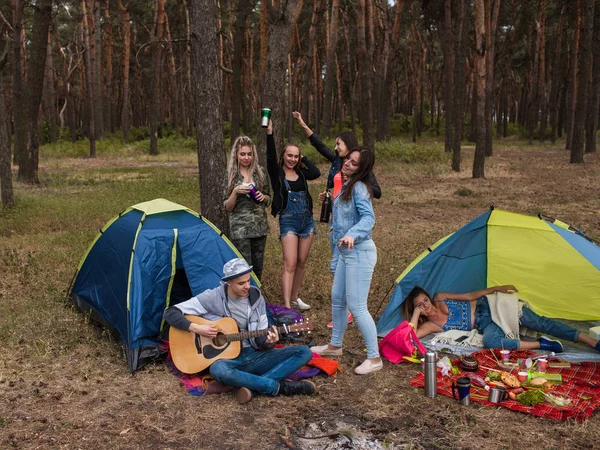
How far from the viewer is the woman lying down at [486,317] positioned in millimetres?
5633

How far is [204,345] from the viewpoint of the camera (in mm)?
4871

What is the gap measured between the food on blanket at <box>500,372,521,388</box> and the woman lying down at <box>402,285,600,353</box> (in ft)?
2.50

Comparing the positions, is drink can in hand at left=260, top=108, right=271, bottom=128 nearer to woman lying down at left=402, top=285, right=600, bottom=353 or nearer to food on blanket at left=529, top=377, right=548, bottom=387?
woman lying down at left=402, top=285, right=600, bottom=353

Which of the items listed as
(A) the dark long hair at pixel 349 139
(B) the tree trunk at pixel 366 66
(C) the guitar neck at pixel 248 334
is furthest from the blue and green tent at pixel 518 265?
(B) the tree trunk at pixel 366 66

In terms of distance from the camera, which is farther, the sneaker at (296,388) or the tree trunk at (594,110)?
the tree trunk at (594,110)

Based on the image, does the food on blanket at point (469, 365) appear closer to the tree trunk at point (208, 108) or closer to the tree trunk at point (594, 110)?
the tree trunk at point (208, 108)

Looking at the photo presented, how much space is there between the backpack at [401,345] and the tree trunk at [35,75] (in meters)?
12.0

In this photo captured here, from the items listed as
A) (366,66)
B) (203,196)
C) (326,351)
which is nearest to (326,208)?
(326,351)

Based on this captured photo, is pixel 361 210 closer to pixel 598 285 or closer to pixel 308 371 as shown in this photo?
pixel 308 371

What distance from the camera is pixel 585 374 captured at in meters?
5.02

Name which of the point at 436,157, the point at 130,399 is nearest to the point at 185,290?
the point at 130,399

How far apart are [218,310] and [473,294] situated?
278cm

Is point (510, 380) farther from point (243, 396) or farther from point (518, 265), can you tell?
point (243, 396)

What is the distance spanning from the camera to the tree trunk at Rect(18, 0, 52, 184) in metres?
13.9
